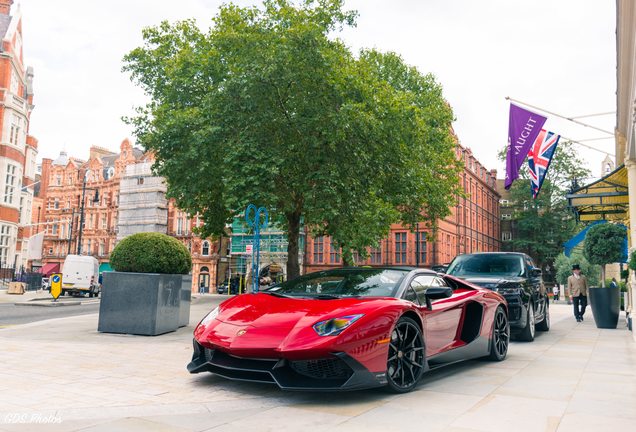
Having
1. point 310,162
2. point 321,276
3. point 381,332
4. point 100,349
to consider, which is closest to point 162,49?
point 310,162

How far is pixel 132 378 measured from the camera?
5633mm

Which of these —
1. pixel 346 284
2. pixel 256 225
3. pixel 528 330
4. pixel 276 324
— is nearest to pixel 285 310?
pixel 276 324

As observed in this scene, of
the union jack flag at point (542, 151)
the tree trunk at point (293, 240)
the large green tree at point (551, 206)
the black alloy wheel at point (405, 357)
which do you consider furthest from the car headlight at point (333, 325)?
the large green tree at point (551, 206)

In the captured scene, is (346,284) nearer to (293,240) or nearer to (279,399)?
(279,399)

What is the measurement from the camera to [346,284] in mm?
5891

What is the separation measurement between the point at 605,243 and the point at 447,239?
1673 inches

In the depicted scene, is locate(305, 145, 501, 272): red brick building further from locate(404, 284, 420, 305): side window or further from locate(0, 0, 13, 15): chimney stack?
locate(404, 284, 420, 305): side window

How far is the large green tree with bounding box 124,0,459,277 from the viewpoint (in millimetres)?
14359

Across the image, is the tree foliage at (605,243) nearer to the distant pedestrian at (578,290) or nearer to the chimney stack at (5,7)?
the distant pedestrian at (578,290)

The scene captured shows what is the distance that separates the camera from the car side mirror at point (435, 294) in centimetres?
570

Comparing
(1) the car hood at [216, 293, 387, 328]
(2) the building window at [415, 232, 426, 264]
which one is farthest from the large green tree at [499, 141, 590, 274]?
(1) the car hood at [216, 293, 387, 328]

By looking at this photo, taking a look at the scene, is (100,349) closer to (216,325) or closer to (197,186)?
(216,325)

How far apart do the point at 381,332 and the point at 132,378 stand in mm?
2790

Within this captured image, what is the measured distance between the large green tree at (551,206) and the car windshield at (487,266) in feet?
165
